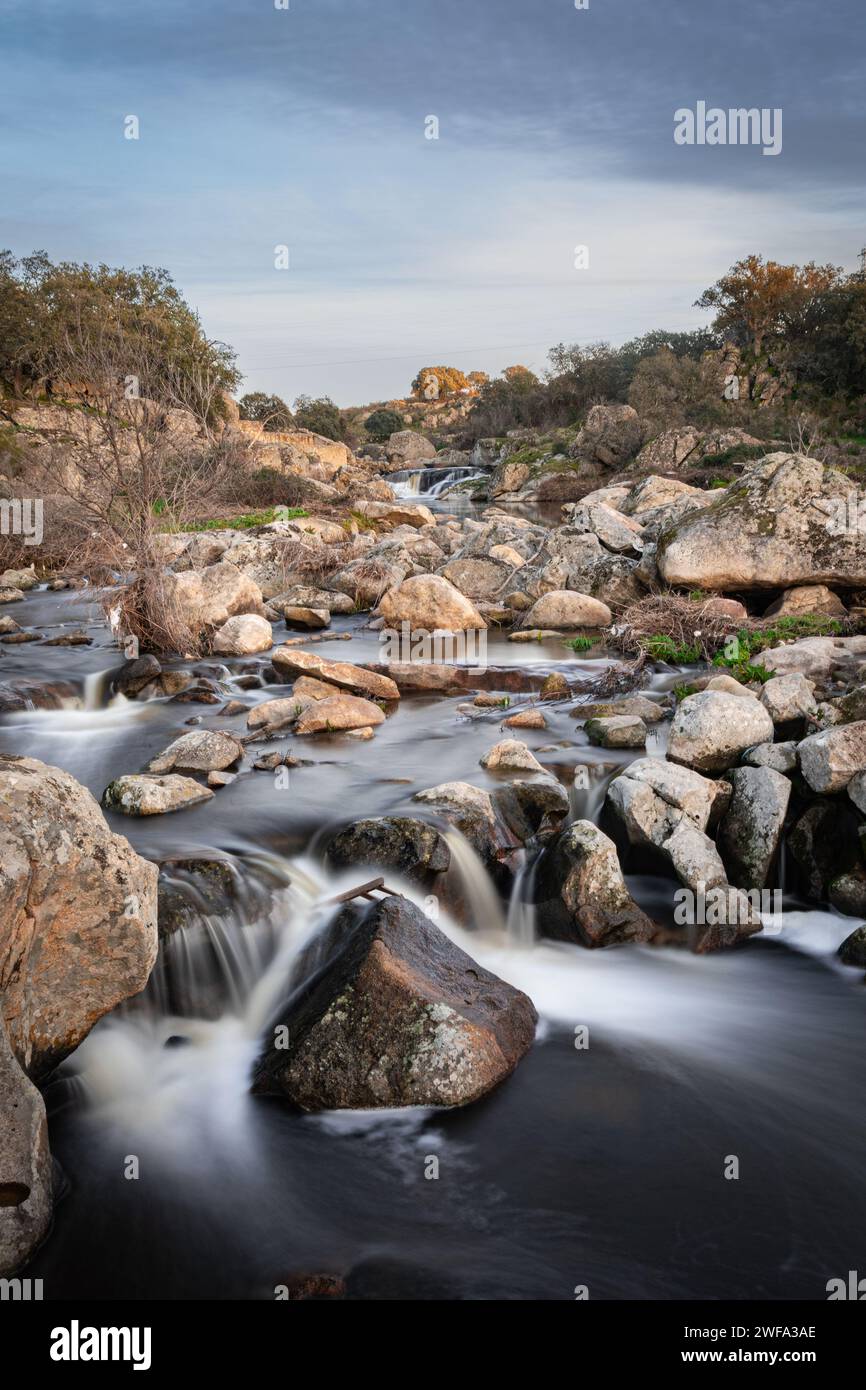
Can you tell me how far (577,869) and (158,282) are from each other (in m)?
44.8

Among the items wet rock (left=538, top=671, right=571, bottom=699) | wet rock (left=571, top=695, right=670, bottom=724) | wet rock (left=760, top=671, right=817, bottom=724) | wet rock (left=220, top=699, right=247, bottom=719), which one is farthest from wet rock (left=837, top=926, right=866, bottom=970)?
wet rock (left=220, top=699, right=247, bottom=719)

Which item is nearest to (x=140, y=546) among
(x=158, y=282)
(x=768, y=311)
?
(x=158, y=282)

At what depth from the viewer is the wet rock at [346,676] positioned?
11.7 m

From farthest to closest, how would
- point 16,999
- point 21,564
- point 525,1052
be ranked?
point 21,564, point 525,1052, point 16,999

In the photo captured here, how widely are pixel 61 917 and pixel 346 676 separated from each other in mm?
7200

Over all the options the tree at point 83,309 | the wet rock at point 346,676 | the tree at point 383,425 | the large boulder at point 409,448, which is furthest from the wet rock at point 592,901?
the tree at point 383,425

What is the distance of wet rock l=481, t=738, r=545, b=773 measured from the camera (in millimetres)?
8781

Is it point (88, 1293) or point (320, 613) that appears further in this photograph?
point (320, 613)

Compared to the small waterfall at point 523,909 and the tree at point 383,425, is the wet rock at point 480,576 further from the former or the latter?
the tree at point 383,425

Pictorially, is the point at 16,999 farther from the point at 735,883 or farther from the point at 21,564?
the point at 21,564

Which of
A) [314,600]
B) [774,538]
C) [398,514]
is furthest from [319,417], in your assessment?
[774,538]

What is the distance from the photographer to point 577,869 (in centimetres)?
679

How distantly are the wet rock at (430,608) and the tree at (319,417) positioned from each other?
36.7 m

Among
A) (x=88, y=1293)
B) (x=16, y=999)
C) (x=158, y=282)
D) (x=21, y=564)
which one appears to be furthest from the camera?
(x=158, y=282)
